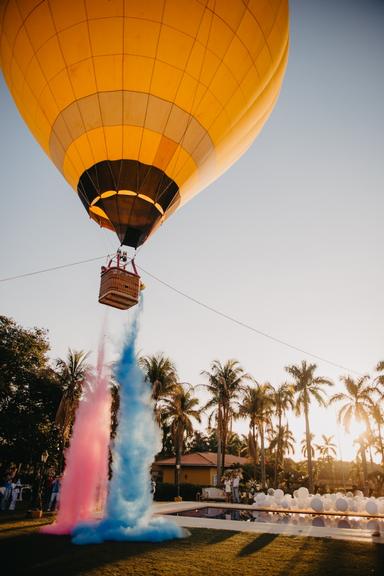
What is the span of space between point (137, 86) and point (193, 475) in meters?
41.1

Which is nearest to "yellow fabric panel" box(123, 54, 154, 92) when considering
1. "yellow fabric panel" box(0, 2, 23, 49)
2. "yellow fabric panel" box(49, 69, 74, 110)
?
"yellow fabric panel" box(49, 69, 74, 110)

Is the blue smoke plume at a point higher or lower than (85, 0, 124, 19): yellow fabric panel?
lower

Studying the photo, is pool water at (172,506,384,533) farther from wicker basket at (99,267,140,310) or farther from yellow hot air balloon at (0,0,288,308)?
yellow hot air balloon at (0,0,288,308)

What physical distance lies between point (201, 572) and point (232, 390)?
31.7 metres

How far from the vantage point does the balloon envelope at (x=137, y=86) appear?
9.30 metres

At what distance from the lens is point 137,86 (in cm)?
987

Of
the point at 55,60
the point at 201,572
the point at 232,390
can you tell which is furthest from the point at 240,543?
the point at 232,390

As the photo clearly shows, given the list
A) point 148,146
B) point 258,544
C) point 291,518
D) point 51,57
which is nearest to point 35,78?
point 51,57

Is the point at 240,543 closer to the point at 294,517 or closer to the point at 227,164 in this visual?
the point at 294,517

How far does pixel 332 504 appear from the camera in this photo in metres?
15.9

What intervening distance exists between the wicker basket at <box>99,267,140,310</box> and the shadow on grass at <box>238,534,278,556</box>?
6343 millimetres

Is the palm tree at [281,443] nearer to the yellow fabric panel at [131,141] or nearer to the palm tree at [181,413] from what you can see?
the palm tree at [181,413]

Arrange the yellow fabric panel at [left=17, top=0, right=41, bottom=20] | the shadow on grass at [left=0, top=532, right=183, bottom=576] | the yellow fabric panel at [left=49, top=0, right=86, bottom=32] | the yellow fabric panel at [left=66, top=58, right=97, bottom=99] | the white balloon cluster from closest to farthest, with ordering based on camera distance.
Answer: the shadow on grass at [left=0, top=532, right=183, bottom=576] → the yellow fabric panel at [left=49, top=0, right=86, bottom=32] → the yellow fabric panel at [left=17, top=0, right=41, bottom=20] → the yellow fabric panel at [left=66, top=58, right=97, bottom=99] → the white balloon cluster

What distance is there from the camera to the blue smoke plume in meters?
9.57
